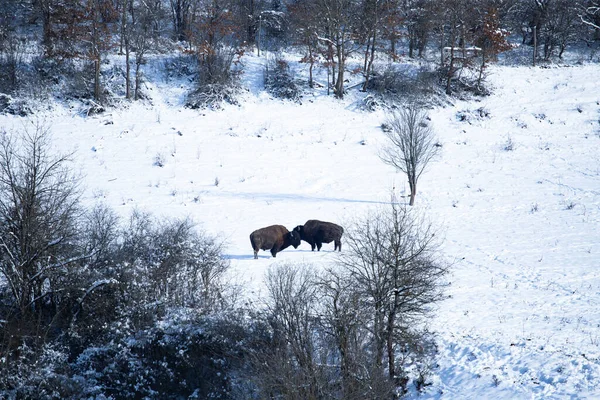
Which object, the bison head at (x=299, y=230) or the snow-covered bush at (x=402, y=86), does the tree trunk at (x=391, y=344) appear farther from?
the snow-covered bush at (x=402, y=86)

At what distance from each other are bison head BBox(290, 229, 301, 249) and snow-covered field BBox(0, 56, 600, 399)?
485mm

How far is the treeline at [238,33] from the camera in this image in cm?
3472

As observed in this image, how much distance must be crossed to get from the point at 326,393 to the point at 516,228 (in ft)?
50.3


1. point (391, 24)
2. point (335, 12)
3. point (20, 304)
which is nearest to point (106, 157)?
point (20, 304)

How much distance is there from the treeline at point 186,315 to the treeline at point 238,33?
2019 centimetres

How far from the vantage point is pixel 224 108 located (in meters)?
35.8

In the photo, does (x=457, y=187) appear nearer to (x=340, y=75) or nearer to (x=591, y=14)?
(x=340, y=75)

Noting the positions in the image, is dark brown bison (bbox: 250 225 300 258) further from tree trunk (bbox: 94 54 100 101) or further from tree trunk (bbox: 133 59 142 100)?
tree trunk (bbox: 133 59 142 100)

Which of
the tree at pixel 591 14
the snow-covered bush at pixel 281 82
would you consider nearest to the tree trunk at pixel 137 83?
the snow-covered bush at pixel 281 82

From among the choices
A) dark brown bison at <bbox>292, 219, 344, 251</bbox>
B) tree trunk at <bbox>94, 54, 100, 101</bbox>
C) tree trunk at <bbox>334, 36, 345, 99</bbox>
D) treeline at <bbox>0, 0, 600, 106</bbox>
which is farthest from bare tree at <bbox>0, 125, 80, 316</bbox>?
tree trunk at <bbox>334, 36, 345, 99</bbox>

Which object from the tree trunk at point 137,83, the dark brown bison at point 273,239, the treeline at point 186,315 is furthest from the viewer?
the tree trunk at point 137,83

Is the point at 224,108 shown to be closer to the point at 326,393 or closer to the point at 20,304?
the point at 20,304

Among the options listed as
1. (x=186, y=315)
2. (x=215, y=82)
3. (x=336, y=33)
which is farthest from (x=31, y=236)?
(x=336, y=33)

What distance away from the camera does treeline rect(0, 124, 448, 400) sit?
12.3m
